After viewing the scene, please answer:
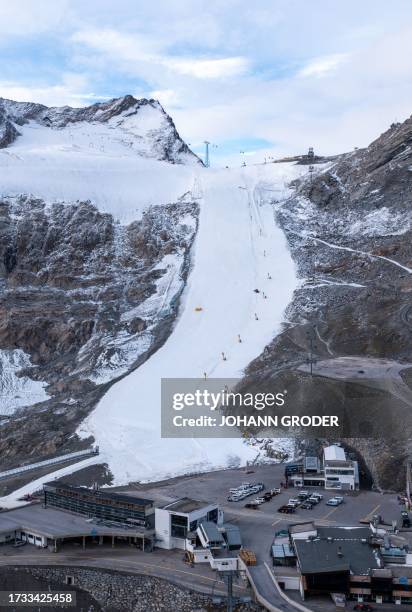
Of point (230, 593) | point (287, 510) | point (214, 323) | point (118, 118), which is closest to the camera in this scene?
point (230, 593)

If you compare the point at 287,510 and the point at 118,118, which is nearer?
the point at 287,510

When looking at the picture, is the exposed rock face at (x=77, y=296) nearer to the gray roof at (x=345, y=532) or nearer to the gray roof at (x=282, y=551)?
the gray roof at (x=282, y=551)

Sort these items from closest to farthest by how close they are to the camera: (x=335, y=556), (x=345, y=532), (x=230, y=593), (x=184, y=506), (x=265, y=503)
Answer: (x=230, y=593) < (x=335, y=556) < (x=345, y=532) < (x=184, y=506) < (x=265, y=503)

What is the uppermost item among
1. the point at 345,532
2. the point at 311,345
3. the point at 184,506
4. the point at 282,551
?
the point at 311,345

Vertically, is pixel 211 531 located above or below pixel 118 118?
below

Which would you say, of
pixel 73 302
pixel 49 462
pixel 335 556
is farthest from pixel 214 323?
pixel 335 556

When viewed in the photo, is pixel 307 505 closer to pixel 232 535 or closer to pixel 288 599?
pixel 232 535

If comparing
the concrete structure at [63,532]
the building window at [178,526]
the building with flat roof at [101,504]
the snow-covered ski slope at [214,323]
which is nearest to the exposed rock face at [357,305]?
the snow-covered ski slope at [214,323]

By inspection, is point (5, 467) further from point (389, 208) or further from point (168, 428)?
point (389, 208)
